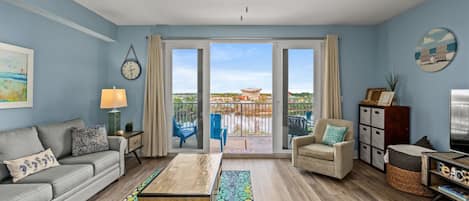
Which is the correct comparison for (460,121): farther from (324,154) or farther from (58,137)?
(58,137)

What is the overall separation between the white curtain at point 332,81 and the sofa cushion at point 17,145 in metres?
4.47

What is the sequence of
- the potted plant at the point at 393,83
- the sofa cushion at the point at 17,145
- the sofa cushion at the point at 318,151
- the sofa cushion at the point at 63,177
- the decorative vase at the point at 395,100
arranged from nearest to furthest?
the sofa cushion at the point at 63,177 < the sofa cushion at the point at 17,145 < the sofa cushion at the point at 318,151 < the decorative vase at the point at 395,100 < the potted plant at the point at 393,83

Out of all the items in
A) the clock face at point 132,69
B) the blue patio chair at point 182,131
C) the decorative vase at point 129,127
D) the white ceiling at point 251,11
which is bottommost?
the blue patio chair at point 182,131

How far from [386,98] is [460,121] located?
1.42 metres

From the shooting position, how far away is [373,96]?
4.82 metres

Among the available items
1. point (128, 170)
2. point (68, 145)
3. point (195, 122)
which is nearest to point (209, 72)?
point (195, 122)

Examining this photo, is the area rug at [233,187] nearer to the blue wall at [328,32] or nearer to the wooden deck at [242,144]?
the wooden deck at [242,144]

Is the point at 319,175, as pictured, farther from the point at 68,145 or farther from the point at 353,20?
the point at 68,145

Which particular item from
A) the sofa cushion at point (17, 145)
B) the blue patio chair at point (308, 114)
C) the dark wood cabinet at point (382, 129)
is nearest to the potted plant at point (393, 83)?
the dark wood cabinet at point (382, 129)

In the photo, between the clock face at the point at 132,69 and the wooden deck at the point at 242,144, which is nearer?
the clock face at the point at 132,69

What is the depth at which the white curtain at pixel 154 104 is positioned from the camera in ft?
16.8

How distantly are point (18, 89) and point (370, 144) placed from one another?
5.20 meters

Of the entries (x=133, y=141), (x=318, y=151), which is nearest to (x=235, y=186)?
(x=318, y=151)

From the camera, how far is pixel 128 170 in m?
4.44
